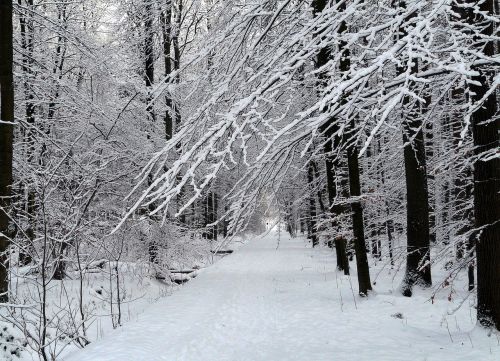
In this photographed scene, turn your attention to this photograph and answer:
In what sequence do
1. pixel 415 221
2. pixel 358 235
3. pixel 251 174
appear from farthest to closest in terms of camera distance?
pixel 358 235, pixel 415 221, pixel 251 174

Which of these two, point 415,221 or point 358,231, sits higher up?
point 415,221

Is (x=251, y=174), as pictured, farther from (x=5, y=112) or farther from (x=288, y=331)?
(x=5, y=112)

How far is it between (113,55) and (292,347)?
10.9 m

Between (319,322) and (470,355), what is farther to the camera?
(319,322)

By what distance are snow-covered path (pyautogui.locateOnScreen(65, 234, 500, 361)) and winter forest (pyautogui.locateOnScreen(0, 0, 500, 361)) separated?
51mm

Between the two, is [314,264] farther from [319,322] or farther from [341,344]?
[341,344]

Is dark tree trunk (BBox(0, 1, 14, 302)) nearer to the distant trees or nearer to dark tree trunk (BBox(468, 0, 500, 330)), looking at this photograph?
the distant trees

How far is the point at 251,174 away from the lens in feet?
14.9

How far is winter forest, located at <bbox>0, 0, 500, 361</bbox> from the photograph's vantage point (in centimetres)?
338

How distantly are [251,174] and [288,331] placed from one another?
4.51 meters

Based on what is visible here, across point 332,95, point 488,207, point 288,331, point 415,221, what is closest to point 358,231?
point 415,221

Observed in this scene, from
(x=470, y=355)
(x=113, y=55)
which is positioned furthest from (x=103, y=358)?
(x=113, y=55)

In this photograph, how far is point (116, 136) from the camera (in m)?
13.5

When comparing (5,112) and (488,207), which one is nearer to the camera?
(488,207)
